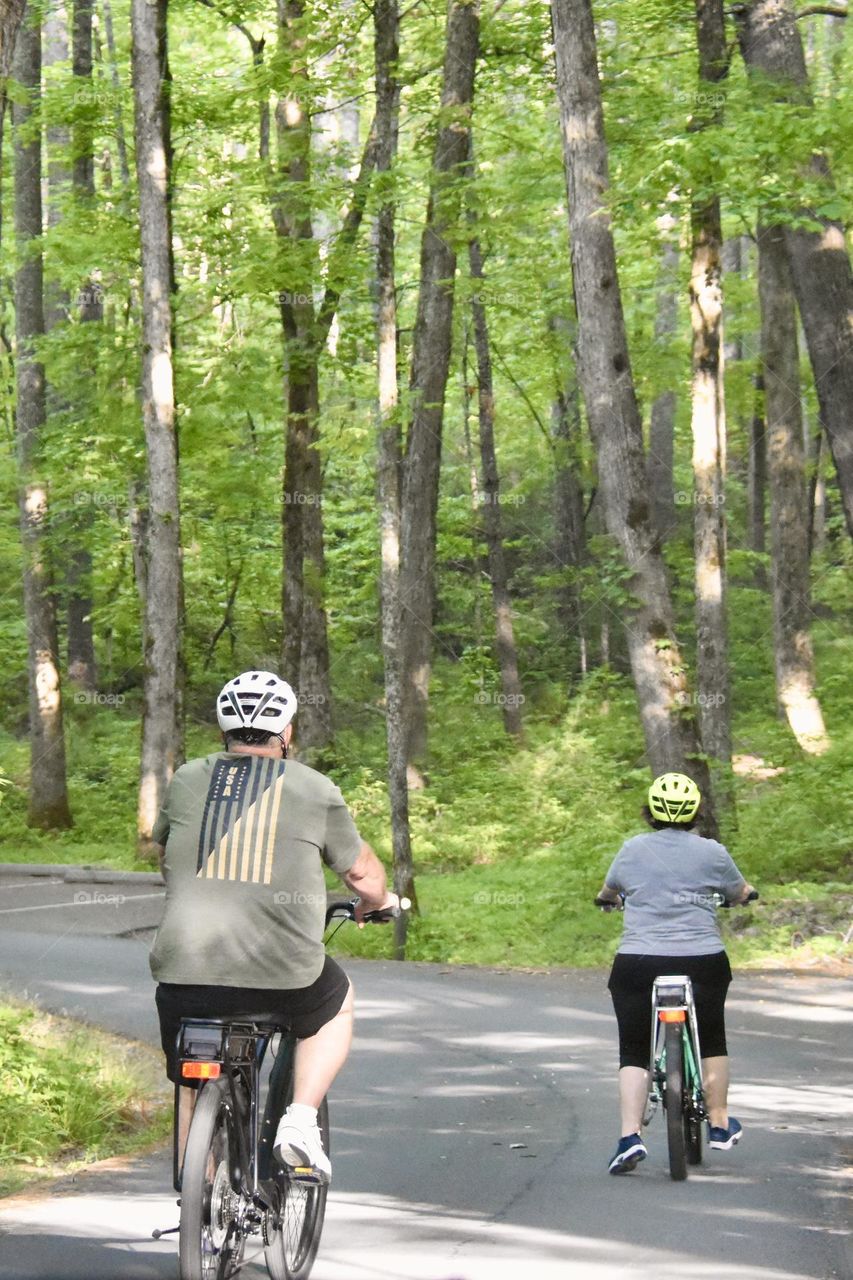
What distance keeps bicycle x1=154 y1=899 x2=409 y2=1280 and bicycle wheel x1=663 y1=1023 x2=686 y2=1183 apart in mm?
2394

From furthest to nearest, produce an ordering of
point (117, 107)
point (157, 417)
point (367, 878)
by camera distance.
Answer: point (117, 107) < point (157, 417) < point (367, 878)

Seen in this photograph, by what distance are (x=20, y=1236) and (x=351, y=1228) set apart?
4.14 ft

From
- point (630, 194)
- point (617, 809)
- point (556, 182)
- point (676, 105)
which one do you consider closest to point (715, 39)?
point (676, 105)

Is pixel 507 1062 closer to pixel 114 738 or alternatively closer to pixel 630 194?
pixel 630 194

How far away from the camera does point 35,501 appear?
28.5m

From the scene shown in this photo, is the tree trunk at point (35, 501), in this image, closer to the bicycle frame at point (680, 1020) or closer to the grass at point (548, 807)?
the grass at point (548, 807)

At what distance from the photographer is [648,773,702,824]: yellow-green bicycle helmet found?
26.8 feet

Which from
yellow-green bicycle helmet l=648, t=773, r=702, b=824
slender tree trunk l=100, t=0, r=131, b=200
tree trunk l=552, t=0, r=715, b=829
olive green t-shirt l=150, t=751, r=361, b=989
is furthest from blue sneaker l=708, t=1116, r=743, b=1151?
slender tree trunk l=100, t=0, r=131, b=200

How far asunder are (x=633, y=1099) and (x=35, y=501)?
876 inches

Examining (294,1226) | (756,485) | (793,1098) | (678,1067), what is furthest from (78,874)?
(756,485)

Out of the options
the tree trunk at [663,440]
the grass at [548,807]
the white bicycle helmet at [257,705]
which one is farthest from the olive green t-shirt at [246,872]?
the tree trunk at [663,440]

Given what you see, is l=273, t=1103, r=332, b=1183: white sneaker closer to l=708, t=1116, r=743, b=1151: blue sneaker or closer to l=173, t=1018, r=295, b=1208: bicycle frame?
l=173, t=1018, r=295, b=1208: bicycle frame

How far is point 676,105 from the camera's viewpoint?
1953 cm

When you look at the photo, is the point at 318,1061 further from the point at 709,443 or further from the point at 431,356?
the point at 431,356
